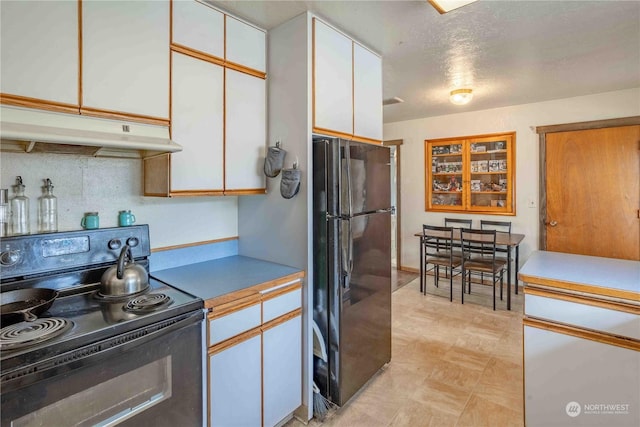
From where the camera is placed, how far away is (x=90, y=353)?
3.63 ft

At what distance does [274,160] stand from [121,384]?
1.31 meters

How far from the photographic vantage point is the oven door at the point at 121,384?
3.32 ft

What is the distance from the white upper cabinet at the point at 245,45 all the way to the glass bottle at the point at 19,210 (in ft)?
3.92

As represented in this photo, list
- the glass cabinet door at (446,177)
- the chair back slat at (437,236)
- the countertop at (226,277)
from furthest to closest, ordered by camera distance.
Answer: the glass cabinet door at (446,177) < the chair back slat at (437,236) < the countertop at (226,277)

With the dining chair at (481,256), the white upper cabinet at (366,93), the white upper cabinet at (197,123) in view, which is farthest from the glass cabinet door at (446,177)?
the white upper cabinet at (197,123)

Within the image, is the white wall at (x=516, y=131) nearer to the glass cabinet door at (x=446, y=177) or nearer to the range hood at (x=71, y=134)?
the glass cabinet door at (x=446, y=177)

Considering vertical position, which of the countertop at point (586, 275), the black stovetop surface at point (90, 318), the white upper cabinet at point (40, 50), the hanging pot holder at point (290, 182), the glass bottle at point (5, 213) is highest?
the white upper cabinet at point (40, 50)

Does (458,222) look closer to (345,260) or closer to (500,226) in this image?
(500,226)

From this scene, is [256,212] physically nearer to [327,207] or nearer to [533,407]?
[327,207]

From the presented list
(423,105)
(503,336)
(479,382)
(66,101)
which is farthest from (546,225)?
(66,101)

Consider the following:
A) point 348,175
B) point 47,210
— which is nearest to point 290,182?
point 348,175

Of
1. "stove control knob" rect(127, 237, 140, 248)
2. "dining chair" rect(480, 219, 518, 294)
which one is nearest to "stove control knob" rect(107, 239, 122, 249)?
"stove control knob" rect(127, 237, 140, 248)

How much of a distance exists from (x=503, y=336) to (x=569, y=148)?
242 centimetres

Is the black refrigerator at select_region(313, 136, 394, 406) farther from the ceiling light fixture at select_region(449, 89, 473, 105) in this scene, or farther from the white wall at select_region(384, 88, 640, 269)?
the white wall at select_region(384, 88, 640, 269)
